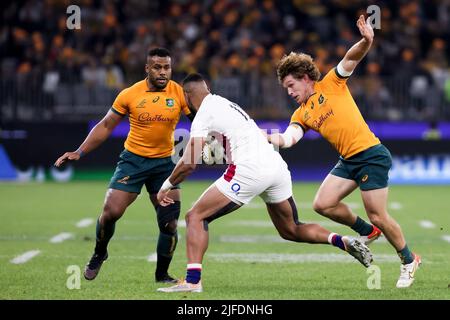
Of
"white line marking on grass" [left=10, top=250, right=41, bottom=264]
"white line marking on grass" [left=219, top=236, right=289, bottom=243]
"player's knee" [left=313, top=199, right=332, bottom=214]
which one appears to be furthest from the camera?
"white line marking on grass" [left=219, top=236, right=289, bottom=243]

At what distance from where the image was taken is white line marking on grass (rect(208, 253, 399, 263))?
41.2ft

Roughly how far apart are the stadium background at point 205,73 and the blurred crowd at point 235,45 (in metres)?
0.03

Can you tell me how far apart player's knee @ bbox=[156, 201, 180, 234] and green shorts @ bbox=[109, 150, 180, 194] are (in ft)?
1.09

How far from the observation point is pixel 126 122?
A: 83.9 feet

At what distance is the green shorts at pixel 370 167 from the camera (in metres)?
10.3

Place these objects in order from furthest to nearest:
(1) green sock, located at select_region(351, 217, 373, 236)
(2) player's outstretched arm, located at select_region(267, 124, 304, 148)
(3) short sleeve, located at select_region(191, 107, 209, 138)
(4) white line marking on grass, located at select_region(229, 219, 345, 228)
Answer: (4) white line marking on grass, located at select_region(229, 219, 345, 228) < (1) green sock, located at select_region(351, 217, 373, 236) < (2) player's outstretched arm, located at select_region(267, 124, 304, 148) < (3) short sleeve, located at select_region(191, 107, 209, 138)

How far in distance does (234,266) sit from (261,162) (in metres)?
2.63

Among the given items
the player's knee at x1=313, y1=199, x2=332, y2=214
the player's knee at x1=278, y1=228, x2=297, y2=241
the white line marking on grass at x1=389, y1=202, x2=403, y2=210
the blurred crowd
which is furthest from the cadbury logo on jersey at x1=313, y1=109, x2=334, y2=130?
the blurred crowd

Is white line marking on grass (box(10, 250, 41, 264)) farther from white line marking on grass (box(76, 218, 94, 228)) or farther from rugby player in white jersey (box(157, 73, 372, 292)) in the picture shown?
white line marking on grass (box(76, 218, 94, 228))

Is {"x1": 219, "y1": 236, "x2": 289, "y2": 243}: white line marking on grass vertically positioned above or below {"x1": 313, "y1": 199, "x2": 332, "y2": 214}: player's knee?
below

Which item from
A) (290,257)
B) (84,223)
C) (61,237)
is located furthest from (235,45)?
(290,257)

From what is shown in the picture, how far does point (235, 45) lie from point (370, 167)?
57.0ft
